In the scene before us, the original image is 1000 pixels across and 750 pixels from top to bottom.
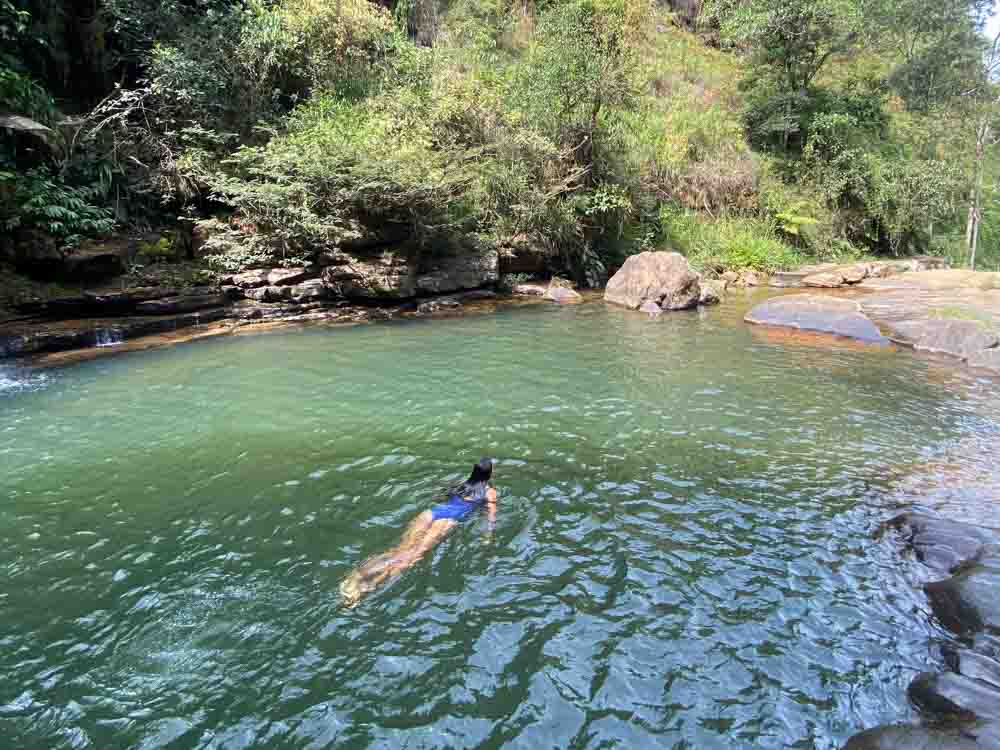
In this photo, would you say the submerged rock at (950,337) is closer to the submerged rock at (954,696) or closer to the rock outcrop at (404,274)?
the submerged rock at (954,696)

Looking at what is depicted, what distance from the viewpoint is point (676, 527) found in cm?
466

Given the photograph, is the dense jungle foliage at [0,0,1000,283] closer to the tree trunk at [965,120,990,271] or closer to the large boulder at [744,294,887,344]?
the tree trunk at [965,120,990,271]

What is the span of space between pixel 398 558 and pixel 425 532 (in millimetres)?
382

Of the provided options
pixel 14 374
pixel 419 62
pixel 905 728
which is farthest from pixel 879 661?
pixel 419 62

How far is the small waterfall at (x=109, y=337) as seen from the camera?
36.7ft

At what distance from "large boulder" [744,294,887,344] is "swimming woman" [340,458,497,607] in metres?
10.3

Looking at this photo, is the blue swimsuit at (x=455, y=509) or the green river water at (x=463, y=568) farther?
the blue swimsuit at (x=455, y=509)

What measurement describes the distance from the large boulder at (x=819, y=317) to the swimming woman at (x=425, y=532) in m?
10.3

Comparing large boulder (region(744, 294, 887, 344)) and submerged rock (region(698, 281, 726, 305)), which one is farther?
submerged rock (region(698, 281, 726, 305))

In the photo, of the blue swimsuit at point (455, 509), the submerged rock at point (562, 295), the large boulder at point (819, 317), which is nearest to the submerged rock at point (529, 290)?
the submerged rock at point (562, 295)

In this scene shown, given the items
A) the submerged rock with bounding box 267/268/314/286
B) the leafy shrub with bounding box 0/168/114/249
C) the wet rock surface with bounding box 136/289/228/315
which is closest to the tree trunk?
the submerged rock with bounding box 267/268/314/286

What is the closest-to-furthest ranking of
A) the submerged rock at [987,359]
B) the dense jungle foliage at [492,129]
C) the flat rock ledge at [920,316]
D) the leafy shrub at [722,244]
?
the submerged rock at [987,359]
the flat rock ledge at [920,316]
the dense jungle foliage at [492,129]
the leafy shrub at [722,244]

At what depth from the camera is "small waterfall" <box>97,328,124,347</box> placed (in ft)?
36.7

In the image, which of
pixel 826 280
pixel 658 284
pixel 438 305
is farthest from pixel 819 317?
pixel 438 305
